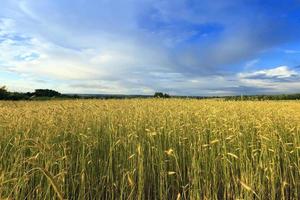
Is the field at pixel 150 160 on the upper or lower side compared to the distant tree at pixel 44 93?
lower

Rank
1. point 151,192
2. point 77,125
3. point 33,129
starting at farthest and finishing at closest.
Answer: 1. point 77,125
2. point 33,129
3. point 151,192

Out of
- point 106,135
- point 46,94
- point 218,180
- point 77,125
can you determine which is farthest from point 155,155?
point 46,94

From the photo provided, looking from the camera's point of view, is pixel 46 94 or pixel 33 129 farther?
pixel 46 94

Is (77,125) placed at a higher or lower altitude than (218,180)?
higher

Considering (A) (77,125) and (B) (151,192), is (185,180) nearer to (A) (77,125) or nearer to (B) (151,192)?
(B) (151,192)

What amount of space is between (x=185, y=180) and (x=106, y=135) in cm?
171

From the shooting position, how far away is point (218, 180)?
163 inches

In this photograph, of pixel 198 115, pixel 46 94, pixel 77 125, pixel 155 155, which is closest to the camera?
pixel 155 155

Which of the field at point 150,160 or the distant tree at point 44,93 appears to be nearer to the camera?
the field at point 150,160

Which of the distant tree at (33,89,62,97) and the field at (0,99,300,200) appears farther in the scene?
the distant tree at (33,89,62,97)

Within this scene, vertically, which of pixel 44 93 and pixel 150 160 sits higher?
pixel 44 93

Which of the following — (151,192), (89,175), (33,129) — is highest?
(33,129)

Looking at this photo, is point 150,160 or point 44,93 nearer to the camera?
point 150,160

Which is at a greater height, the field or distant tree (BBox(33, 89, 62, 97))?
distant tree (BBox(33, 89, 62, 97))
